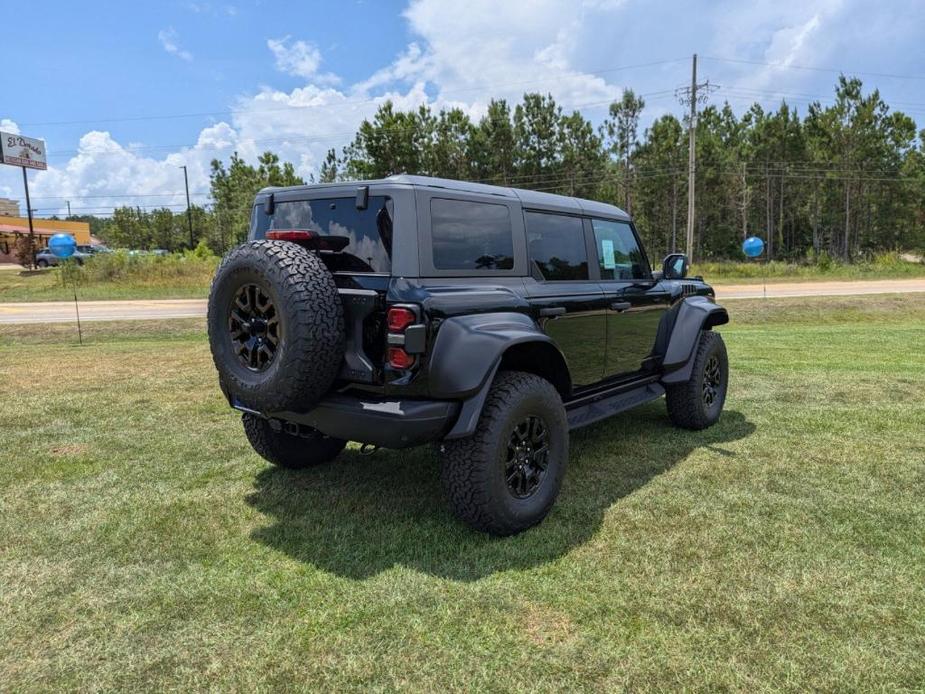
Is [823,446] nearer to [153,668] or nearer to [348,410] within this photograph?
[348,410]

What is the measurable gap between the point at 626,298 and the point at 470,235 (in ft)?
5.23

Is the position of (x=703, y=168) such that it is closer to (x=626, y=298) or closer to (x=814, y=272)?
(x=814, y=272)

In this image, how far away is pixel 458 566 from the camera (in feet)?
9.87

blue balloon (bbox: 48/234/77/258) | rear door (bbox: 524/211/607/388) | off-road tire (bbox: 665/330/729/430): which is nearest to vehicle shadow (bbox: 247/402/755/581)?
off-road tire (bbox: 665/330/729/430)

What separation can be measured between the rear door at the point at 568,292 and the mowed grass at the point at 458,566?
2.71 ft

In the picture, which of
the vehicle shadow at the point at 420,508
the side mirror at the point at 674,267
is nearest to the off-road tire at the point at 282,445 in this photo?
the vehicle shadow at the point at 420,508

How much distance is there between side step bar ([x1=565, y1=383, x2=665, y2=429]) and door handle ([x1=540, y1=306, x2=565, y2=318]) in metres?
0.66

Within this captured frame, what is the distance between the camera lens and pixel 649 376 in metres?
4.96

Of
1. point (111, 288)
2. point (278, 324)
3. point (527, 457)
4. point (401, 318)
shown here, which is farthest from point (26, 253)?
point (527, 457)

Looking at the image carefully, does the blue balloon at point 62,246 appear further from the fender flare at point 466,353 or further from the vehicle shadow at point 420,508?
the fender flare at point 466,353

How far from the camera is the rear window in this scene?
3.15 metres

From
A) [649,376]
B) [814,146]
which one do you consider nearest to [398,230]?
[649,376]

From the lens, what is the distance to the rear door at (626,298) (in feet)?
14.5

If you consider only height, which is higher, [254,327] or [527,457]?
[254,327]
